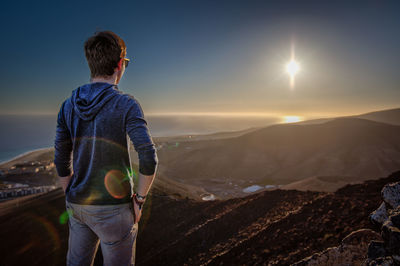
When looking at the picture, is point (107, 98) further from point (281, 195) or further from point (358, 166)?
point (358, 166)

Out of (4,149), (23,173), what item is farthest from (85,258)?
(4,149)

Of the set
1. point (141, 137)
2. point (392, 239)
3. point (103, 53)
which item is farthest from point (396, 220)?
point (103, 53)

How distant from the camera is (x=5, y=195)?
39781mm

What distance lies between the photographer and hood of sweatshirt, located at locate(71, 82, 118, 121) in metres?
1.35

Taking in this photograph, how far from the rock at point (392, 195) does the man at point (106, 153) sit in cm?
355

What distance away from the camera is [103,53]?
143 centimetres

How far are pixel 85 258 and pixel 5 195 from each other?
5707 cm

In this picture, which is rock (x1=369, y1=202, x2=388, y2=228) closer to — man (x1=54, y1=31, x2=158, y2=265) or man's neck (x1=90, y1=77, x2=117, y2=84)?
man (x1=54, y1=31, x2=158, y2=265)

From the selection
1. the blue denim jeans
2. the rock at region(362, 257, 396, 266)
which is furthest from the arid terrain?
the blue denim jeans

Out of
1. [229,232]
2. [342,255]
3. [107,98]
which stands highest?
[107,98]

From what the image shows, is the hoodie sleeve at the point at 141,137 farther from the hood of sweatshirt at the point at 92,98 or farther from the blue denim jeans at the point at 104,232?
the blue denim jeans at the point at 104,232

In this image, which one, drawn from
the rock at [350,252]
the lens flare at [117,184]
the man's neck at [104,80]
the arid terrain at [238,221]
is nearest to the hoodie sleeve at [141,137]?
the lens flare at [117,184]

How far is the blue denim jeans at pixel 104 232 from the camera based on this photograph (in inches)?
54.4

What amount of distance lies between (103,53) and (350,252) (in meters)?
4.12
